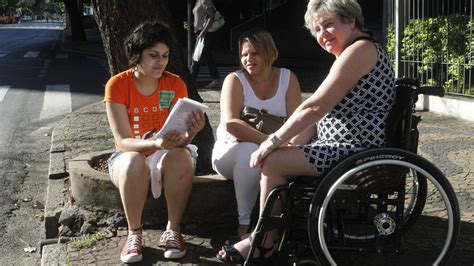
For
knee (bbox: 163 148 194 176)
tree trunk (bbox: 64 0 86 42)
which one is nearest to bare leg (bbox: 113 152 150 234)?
knee (bbox: 163 148 194 176)

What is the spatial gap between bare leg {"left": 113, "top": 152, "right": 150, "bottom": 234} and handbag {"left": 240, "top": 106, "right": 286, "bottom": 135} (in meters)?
0.68

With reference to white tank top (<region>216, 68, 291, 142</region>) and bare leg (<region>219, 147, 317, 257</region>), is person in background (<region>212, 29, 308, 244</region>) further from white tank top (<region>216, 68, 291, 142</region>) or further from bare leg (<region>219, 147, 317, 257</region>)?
bare leg (<region>219, 147, 317, 257</region>)

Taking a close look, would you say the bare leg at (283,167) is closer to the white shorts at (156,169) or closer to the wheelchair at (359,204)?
the wheelchair at (359,204)

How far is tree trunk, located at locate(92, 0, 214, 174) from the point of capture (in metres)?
4.46

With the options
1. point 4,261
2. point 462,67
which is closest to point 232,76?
point 4,261

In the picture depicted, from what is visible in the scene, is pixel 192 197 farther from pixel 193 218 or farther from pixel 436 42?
pixel 436 42

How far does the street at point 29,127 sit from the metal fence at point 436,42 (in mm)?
5345

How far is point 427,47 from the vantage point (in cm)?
866

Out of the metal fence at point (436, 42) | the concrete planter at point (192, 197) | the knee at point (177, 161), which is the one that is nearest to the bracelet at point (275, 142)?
the knee at point (177, 161)

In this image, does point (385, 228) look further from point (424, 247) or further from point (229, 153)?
point (229, 153)

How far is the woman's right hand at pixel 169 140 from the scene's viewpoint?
11.2ft

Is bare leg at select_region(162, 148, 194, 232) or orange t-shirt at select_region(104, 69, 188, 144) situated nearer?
bare leg at select_region(162, 148, 194, 232)

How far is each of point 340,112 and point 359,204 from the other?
49 centimetres

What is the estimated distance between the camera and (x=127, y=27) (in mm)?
4488
